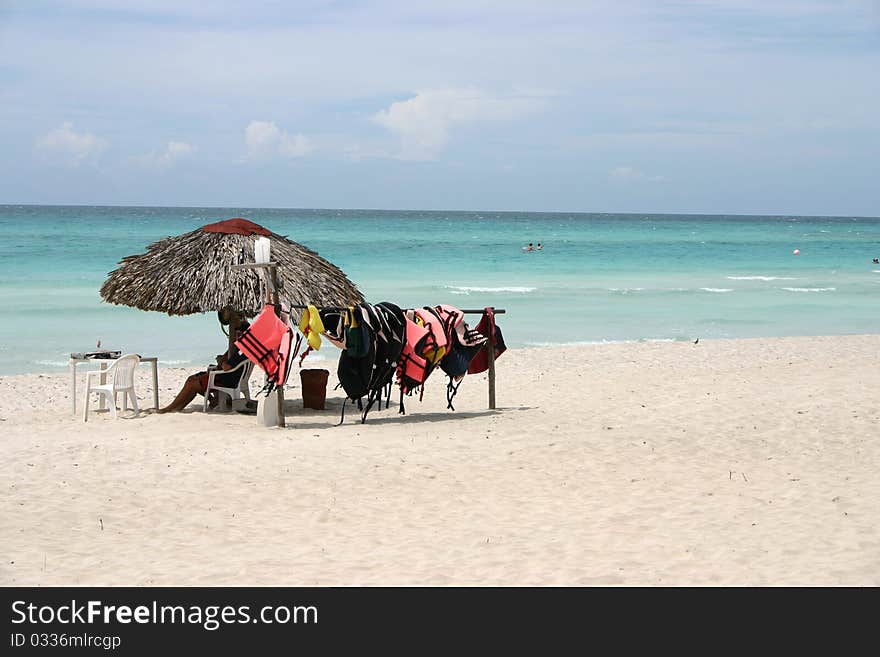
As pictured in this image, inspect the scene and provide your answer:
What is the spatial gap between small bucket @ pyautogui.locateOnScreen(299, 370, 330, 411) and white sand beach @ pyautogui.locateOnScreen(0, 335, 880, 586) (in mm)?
210

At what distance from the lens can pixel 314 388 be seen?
410 inches

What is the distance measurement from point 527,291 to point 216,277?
20.2 meters

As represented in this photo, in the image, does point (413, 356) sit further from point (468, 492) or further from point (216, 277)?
point (468, 492)

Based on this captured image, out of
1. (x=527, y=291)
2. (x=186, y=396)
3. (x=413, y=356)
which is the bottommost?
(x=186, y=396)

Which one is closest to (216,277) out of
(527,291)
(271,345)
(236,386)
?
(236,386)

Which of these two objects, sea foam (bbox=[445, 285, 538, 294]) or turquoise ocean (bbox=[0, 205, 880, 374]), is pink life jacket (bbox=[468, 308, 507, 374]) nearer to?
turquoise ocean (bbox=[0, 205, 880, 374])

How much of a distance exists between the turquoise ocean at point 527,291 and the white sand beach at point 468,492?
6447 mm

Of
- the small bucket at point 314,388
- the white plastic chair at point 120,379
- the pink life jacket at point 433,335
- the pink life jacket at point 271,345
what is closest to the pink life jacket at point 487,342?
the pink life jacket at point 433,335

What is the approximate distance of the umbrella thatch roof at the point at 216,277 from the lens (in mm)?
9789

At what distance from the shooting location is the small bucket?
34.0 ft

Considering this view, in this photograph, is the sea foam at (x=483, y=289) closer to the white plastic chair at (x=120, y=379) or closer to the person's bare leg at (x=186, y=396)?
the person's bare leg at (x=186, y=396)
